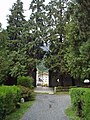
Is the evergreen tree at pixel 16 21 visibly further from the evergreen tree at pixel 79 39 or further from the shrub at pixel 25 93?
the shrub at pixel 25 93

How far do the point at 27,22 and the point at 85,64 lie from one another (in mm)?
18147

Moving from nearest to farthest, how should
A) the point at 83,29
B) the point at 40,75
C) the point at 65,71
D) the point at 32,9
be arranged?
1. the point at 83,29
2. the point at 65,71
3. the point at 32,9
4. the point at 40,75

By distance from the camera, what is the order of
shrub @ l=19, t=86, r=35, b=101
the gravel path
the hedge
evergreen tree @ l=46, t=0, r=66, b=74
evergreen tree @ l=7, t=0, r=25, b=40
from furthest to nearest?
1. evergreen tree @ l=7, t=0, r=25, b=40
2. evergreen tree @ l=46, t=0, r=66, b=74
3. shrub @ l=19, t=86, r=35, b=101
4. the gravel path
5. the hedge

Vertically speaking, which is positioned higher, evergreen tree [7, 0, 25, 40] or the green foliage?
evergreen tree [7, 0, 25, 40]

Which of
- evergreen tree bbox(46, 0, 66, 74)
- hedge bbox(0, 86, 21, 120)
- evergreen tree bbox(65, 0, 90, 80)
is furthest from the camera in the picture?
evergreen tree bbox(46, 0, 66, 74)

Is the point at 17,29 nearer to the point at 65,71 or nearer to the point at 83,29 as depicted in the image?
the point at 65,71

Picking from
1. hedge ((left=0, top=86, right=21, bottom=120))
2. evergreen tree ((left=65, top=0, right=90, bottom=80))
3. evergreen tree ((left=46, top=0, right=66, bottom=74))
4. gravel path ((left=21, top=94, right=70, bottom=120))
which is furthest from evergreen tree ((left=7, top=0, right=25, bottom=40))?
hedge ((left=0, top=86, right=21, bottom=120))

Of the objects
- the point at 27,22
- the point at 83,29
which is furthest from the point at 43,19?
the point at 83,29

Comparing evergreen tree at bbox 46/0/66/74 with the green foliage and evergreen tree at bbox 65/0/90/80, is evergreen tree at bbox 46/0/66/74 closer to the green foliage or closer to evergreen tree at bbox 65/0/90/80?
evergreen tree at bbox 65/0/90/80

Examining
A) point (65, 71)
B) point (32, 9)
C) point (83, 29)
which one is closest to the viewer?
point (83, 29)

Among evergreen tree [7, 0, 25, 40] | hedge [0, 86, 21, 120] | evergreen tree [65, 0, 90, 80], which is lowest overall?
hedge [0, 86, 21, 120]

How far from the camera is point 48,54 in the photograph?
146 ft

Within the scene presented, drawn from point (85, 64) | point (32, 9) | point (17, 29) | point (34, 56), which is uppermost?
point (32, 9)

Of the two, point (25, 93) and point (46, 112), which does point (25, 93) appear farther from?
point (46, 112)
